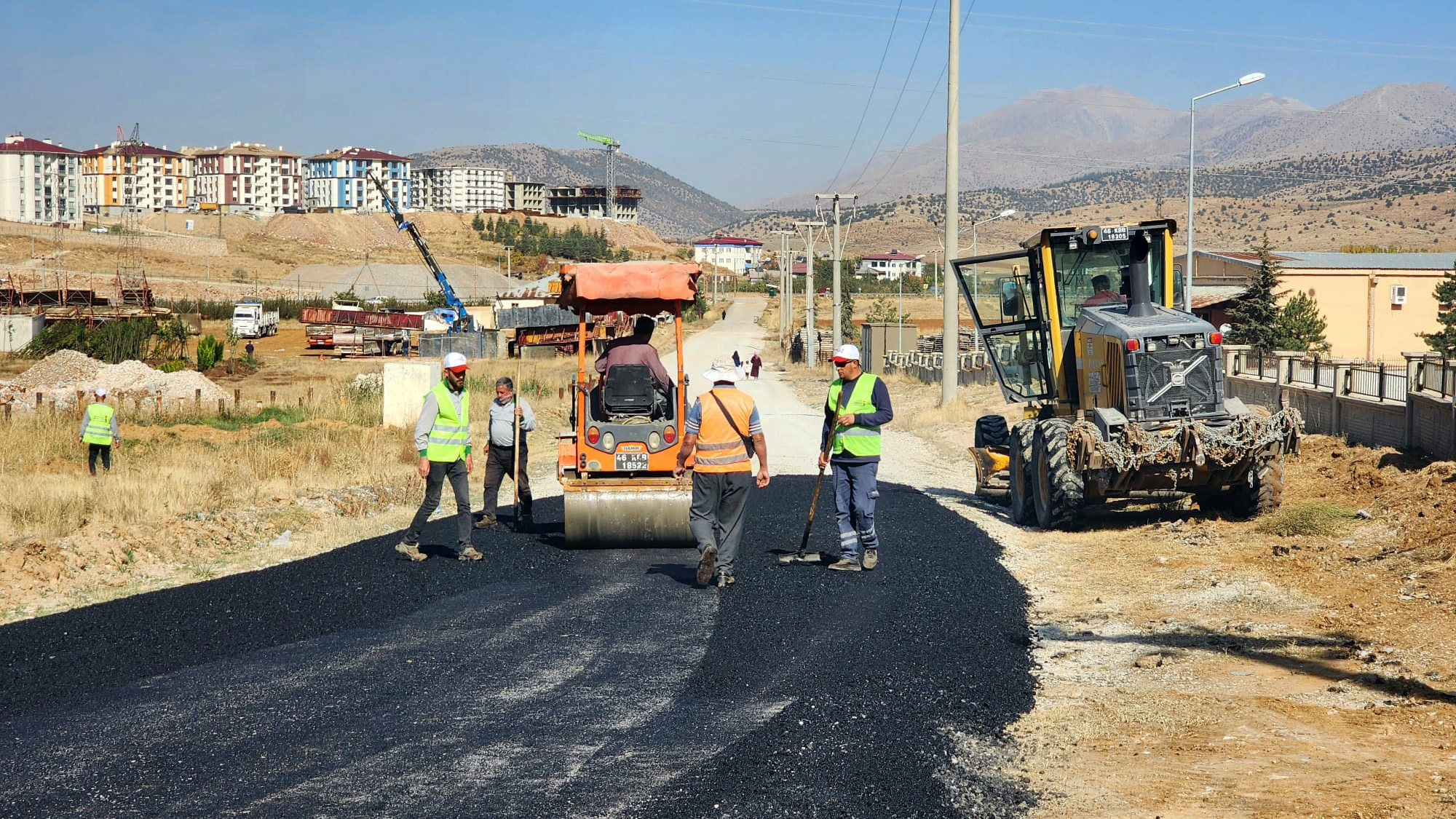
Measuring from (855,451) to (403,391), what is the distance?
17.5m

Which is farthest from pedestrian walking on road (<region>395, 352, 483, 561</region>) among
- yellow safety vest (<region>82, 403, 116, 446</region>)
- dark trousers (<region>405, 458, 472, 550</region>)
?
yellow safety vest (<region>82, 403, 116, 446</region>)

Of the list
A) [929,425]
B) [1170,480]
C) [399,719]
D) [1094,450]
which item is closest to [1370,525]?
[1170,480]

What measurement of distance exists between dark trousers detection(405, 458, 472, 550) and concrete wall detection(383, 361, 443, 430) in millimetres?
15047

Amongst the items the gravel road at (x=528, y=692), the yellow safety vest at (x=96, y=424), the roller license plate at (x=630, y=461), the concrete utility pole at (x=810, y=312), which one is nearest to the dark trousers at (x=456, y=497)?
the gravel road at (x=528, y=692)

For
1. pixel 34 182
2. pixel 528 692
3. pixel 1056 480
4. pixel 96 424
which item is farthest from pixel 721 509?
pixel 34 182

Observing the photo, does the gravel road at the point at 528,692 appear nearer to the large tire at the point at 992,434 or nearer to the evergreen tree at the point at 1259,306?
the large tire at the point at 992,434

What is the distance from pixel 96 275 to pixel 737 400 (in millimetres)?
104816

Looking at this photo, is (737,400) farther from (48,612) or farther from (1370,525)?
(1370,525)

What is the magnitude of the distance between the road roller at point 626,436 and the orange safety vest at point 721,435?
1611 millimetres

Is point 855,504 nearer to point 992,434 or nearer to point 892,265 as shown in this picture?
point 992,434

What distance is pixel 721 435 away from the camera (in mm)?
10453

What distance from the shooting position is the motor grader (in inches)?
503

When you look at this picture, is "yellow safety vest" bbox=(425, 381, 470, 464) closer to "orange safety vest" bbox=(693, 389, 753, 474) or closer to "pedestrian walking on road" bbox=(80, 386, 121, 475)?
"orange safety vest" bbox=(693, 389, 753, 474)

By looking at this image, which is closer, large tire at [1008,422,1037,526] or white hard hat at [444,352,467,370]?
white hard hat at [444,352,467,370]
